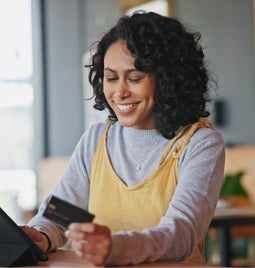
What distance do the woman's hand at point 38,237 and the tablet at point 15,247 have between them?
160 mm

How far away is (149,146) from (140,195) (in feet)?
0.52

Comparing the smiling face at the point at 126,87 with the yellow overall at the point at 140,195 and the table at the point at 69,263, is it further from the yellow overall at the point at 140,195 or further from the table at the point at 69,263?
the table at the point at 69,263

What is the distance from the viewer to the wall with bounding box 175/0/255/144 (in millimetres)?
7070

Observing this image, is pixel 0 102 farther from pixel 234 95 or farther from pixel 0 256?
pixel 0 256

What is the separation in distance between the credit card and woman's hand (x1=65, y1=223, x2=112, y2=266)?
17mm

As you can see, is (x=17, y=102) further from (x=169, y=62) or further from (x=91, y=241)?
(x=91, y=241)

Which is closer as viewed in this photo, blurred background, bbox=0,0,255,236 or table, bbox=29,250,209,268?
table, bbox=29,250,209,268

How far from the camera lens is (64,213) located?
1543mm

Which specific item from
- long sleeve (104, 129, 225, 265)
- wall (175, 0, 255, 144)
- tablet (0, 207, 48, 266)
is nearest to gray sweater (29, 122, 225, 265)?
long sleeve (104, 129, 225, 265)

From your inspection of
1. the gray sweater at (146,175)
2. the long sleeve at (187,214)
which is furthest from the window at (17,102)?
the long sleeve at (187,214)

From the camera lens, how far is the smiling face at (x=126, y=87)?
1977mm

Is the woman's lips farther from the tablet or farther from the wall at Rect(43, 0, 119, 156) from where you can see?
the wall at Rect(43, 0, 119, 156)

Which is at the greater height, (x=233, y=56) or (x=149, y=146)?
(x=149, y=146)

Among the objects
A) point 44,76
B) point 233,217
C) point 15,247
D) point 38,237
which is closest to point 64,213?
point 15,247
